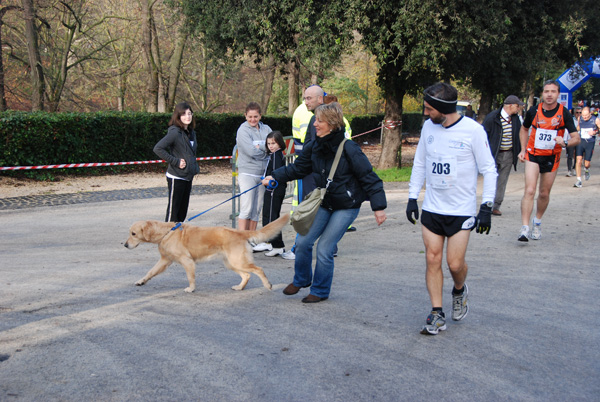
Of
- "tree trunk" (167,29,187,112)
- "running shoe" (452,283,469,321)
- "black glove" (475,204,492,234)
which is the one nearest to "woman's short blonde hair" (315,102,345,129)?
"black glove" (475,204,492,234)

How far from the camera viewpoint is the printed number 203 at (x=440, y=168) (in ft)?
15.1

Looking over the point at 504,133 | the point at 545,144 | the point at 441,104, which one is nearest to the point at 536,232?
the point at 545,144

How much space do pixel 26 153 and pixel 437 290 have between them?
13347 mm

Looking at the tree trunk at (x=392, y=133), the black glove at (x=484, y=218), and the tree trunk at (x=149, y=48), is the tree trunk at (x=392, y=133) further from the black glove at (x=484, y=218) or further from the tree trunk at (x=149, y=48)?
the black glove at (x=484, y=218)

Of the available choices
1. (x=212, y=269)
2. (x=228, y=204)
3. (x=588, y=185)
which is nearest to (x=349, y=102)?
(x=588, y=185)

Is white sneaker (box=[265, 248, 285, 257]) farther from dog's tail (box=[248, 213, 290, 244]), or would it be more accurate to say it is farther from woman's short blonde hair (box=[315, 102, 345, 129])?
woman's short blonde hair (box=[315, 102, 345, 129])

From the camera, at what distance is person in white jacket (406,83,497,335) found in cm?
Result: 455

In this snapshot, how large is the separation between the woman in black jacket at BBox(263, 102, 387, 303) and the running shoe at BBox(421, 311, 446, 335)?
3.05 ft

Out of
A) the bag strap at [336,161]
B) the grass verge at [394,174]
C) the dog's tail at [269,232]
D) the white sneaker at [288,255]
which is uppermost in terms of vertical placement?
the bag strap at [336,161]

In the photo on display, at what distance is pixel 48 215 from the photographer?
10742mm

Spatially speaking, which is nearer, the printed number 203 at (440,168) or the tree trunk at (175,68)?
the printed number 203 at (440,168)

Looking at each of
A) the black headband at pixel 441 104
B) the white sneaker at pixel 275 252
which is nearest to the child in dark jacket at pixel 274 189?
the white sneaker at pixel 275 252

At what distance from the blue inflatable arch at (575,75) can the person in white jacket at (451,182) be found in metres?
20.1

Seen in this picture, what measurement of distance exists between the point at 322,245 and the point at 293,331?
3.16ft
